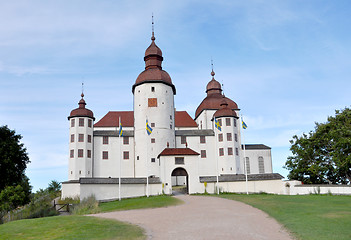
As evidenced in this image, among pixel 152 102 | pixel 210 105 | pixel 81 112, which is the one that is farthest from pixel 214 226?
pixel 210 105

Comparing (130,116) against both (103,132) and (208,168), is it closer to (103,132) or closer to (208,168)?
(103,132)

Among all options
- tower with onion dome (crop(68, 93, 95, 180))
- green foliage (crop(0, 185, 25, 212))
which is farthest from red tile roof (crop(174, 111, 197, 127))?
green foliage (crop(0, 185, 25, 212))

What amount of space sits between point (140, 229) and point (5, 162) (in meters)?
26.4

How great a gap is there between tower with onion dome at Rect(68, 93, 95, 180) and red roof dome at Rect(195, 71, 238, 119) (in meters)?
19.5

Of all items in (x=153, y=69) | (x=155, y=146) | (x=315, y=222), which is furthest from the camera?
(x=153, y=69)

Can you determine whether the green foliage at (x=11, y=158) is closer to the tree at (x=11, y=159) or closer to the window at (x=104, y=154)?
the tree at (x=11, y=159)

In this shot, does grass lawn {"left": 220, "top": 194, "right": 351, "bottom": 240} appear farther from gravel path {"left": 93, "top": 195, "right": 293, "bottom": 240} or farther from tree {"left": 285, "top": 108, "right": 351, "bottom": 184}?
tree {"left": 285, "top": 108, "right": 351, "bottom": 184}

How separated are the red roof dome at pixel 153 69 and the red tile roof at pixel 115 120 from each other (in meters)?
8.51

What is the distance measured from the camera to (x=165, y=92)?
4541 cm

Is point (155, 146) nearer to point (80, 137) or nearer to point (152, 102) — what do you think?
point (152, 102)

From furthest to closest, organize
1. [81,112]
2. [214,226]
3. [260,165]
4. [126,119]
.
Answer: [126,119] < [260,165] < [81,112] < [214,226]

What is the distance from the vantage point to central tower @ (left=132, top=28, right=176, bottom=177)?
143ft

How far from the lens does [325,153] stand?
4038cm

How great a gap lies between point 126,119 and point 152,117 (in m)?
11.6
